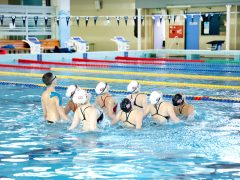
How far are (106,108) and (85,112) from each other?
117 centimetres

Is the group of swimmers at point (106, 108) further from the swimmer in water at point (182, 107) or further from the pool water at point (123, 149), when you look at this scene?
the pool water at point (123, 149)

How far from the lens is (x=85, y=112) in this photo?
746 centimetres

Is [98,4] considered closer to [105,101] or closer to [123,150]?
[105,101]

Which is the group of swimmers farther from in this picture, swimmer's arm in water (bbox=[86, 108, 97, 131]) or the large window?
the large window

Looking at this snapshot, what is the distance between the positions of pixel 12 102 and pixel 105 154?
5226 millimetres

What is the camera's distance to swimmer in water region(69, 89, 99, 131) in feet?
Answer: 24.4

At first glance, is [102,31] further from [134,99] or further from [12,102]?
[134,99]

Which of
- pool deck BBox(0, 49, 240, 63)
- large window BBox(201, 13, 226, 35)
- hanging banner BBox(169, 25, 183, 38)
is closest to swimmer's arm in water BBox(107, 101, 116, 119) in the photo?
pool deck BBox(0, 49, 240, 63)

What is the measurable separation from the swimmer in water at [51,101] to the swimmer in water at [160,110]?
1428 millimetres

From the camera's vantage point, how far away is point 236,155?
20.7 ft

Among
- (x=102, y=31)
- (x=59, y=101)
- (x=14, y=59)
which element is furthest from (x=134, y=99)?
(x=102, y=31)

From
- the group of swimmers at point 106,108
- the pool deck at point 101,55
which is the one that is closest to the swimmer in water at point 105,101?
the group of swimmers at point 106,108

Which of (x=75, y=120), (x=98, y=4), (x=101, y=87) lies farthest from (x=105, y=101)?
(x=98, y=4)

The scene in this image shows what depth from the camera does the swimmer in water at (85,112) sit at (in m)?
7.43
